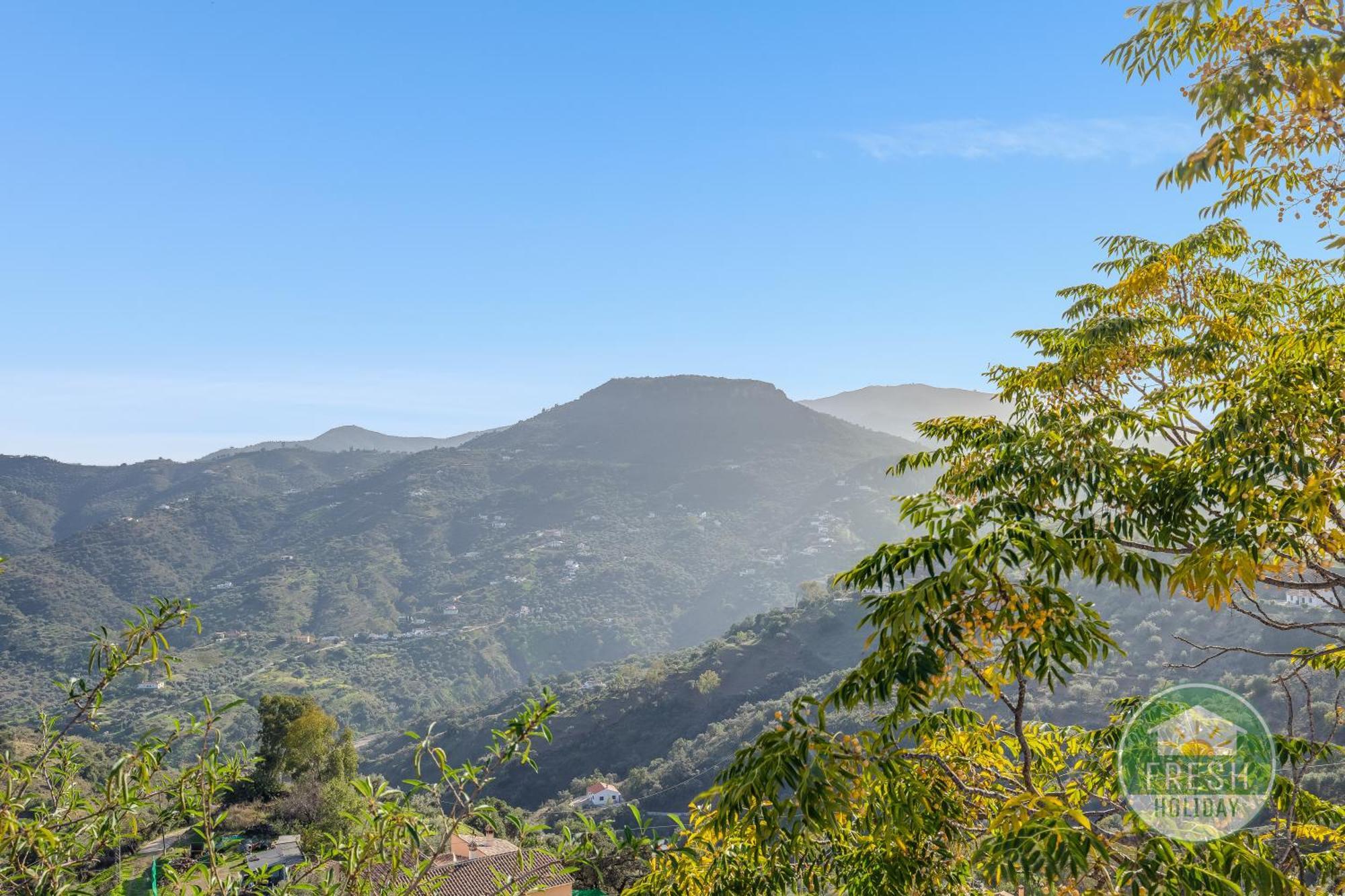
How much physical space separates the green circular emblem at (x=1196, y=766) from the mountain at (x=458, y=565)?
68.9 m

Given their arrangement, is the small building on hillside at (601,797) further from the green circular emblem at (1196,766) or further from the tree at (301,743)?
the green circular emblem at (1196,766)

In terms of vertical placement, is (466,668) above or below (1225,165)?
below

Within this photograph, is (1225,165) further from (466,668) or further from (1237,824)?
(466,668)

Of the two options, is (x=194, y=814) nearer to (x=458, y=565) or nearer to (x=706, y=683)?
(x=706, y=683)

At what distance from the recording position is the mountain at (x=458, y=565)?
9769cm

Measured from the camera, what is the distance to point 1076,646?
9.00ft

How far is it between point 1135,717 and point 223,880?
191 inches

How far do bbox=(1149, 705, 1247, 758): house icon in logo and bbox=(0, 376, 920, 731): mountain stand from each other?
6882 centimetres

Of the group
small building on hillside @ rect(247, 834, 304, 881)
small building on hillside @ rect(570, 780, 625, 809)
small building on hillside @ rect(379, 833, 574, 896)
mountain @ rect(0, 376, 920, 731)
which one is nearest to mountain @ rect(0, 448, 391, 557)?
mountain @ rect(0, 376, 920, 731)

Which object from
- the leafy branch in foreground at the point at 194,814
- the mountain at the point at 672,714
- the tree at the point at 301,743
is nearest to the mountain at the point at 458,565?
the mountain at the point at 672,714

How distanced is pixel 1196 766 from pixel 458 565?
478 ft

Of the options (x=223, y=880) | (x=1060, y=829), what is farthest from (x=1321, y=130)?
(x=223, y=880)

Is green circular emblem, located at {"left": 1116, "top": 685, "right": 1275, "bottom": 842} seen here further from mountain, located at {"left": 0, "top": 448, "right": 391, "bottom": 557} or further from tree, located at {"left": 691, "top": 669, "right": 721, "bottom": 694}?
mountain, located at {"left": 0, "top": 448, "right": 391, "bottom": 557}

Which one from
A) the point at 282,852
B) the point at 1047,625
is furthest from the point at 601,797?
the point at 1047,625
